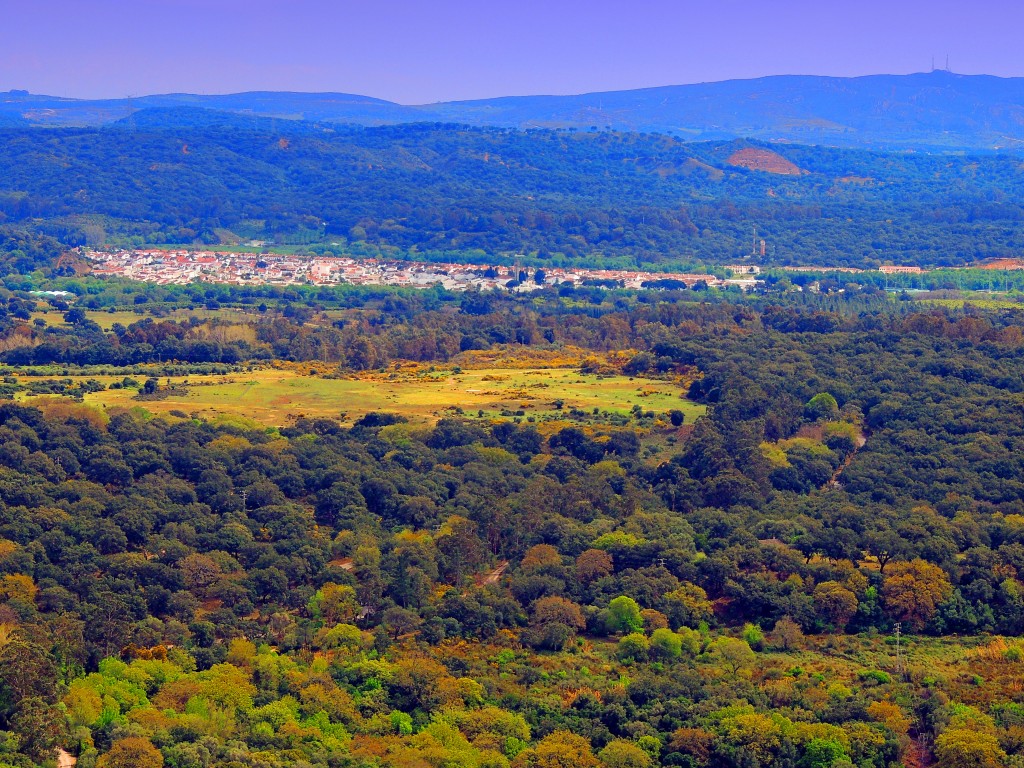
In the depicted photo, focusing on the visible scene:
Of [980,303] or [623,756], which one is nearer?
[623,756]

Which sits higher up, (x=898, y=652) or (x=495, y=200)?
(x=495, y=200)

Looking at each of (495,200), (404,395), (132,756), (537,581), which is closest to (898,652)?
(537,581)

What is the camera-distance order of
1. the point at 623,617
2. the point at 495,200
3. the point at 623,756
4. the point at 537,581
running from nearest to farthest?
1. the point at 623,756
2. the point at 623,617
3. the point at 537,581
4. the point at 495,200

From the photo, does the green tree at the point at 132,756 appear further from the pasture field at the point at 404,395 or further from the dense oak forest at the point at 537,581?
the pasture field at the point at 404,395

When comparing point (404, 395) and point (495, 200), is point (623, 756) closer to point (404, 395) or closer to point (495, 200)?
point (404, 395)

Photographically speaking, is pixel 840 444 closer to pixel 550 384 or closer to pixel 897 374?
pixel 897 374

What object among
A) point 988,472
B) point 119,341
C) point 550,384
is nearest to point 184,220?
point 119,341

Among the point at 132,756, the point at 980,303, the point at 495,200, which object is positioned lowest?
the point at 132,756

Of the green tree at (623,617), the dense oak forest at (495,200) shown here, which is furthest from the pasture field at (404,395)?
the dense oak forest at (495,200)
